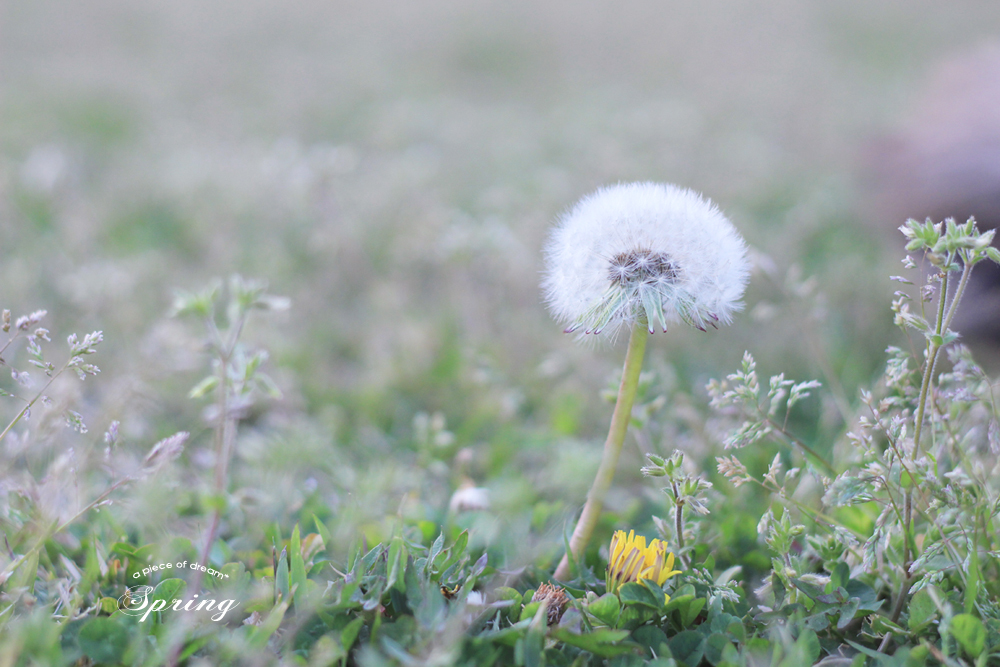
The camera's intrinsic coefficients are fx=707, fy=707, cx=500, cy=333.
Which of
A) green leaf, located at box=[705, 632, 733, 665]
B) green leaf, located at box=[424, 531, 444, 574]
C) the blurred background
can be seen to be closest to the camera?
green leaf, located at box=[705, 632, 733, 665]

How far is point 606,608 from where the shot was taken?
147 centimetres

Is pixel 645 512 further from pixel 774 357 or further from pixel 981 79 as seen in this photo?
pixel 981 79

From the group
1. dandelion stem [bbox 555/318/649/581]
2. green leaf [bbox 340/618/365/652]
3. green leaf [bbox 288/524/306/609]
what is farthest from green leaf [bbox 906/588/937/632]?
green leaf [bbox 288/524/306/609]

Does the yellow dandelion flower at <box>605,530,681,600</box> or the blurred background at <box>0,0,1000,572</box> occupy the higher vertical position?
the blurred background at <box>0,0,1000,572</box>

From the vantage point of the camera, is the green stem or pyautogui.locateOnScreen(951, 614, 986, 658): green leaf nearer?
pyautogui.locateOnScreen(951, 614, 986, 658): green leaf

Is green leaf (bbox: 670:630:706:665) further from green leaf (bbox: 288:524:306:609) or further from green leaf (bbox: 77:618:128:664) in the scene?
green leaf (bbox: 77:618:128:664)

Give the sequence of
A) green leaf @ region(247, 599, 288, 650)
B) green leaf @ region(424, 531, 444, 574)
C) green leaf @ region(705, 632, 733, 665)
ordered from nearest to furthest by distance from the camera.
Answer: green leaf @ region(247, 599, 288, 650) < green leaf @ region(705, 632, 733, 665) < green leaf @ region(424, 531, 444, 574)

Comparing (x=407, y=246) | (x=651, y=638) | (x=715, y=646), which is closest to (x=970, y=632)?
(x=715, y=646)

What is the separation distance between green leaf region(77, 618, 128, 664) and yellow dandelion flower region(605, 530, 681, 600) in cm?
101

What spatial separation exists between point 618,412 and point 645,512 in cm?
79

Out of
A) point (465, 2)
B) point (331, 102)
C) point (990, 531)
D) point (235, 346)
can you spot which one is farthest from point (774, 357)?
point (465, 2)

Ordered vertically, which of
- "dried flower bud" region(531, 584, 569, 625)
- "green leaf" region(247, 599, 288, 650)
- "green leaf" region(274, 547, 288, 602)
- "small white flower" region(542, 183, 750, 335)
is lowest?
"green leaf" region(247, 599, 288, 650)

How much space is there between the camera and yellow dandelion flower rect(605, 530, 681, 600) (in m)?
1.57

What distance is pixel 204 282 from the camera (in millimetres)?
3844
